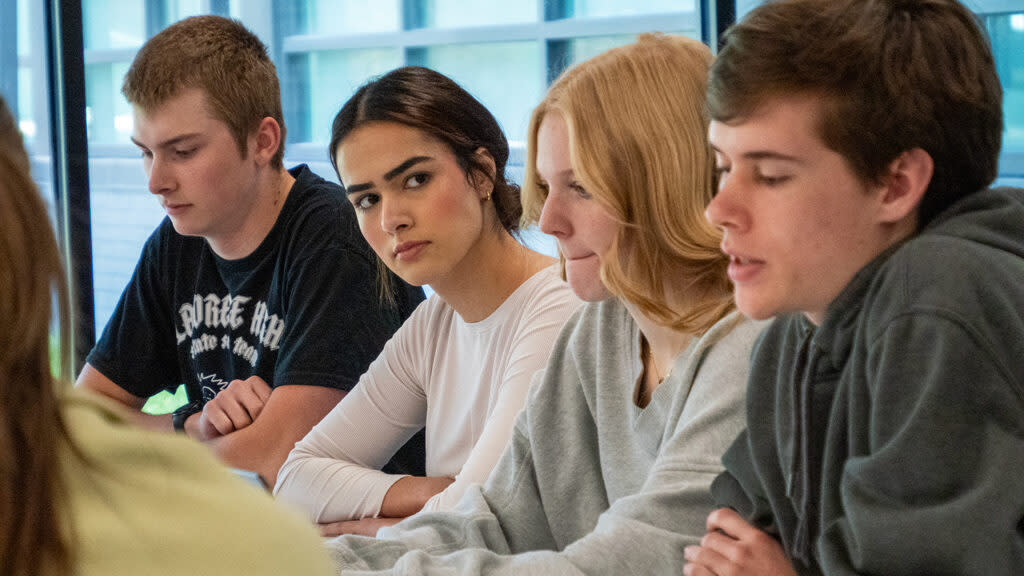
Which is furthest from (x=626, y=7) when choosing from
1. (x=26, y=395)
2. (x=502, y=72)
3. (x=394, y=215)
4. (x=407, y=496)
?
(x=26, y=395)

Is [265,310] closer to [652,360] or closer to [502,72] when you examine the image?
[502,72]

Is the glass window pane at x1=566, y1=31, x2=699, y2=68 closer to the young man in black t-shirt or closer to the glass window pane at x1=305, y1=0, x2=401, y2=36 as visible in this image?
the glass window pane at x1=305, y1=0, x2=401, y2=36

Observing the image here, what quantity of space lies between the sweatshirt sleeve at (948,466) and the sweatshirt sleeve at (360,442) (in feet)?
3.51

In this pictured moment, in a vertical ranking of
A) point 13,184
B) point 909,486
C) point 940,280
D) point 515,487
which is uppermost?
point 13,184

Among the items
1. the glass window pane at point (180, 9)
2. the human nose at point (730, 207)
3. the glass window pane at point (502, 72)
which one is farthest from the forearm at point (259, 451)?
the glass window pane at point (180, 9)

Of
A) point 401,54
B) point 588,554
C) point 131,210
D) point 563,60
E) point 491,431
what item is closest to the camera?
point 588,554

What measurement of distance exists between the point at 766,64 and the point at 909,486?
0.39 m

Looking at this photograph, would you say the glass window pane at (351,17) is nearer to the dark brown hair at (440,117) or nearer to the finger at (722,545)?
the dark brown hair at (440,117)

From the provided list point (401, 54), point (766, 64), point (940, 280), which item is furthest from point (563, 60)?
point (940, 280)

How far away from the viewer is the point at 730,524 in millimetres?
1067

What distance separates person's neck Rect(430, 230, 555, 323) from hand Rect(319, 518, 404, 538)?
1.27 ft

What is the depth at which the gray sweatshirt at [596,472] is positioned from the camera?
1.18 meters

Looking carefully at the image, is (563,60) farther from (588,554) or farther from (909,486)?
(909,486)

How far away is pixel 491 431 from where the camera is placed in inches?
66.3
